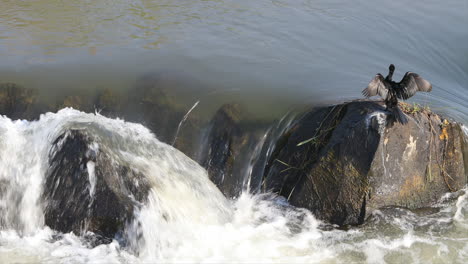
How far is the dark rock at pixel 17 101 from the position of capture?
5.93 m

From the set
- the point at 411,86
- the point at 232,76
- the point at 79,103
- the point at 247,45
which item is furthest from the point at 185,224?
the point at 247,45

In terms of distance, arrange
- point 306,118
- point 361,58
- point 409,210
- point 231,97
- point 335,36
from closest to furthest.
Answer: point 409,210, point 306,118, point 231,97, point 361,58, point 335,36

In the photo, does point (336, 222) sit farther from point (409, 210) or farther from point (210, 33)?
point (210, 33)

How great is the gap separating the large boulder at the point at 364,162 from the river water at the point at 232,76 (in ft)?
0.57

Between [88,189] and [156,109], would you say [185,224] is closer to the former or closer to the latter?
[88,189]

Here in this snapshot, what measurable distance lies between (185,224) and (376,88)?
7.35 ft

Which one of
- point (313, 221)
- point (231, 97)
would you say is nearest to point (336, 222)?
point (313, 221)

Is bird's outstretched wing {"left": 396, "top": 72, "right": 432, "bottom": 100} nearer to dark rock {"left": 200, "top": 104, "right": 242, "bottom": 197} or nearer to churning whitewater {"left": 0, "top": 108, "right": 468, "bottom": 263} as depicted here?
churning whitewater {"left": 0, "top": 108, "right": 468, "bottom": 263}

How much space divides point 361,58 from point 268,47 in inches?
59.8

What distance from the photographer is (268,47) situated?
25.6 ft

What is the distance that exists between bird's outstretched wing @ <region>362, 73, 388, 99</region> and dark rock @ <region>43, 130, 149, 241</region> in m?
2.27

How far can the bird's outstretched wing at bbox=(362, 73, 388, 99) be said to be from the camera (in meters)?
4.45

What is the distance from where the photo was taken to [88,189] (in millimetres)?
4473

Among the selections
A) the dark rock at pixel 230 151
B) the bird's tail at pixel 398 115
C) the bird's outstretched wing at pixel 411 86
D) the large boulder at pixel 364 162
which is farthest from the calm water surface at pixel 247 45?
the bird's outstretched wing at pixel 411 86
